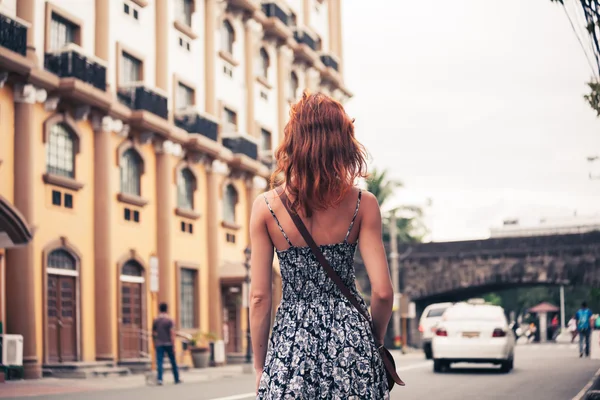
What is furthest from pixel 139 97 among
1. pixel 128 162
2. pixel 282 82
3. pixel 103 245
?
pixel 282 82

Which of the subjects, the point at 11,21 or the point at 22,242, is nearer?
the point at 22,242

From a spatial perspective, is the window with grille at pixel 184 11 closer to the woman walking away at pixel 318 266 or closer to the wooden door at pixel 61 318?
the wooden door at pixel 61 318

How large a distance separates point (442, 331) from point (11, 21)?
459 inches

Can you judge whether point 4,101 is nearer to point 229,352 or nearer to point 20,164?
point 20,164

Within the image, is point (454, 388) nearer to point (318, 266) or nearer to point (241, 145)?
point (318, 266)

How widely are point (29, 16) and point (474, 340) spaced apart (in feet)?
41.0

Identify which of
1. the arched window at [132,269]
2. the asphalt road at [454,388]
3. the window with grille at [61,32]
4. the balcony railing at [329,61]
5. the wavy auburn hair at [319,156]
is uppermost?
the balcony railing at [329,61]

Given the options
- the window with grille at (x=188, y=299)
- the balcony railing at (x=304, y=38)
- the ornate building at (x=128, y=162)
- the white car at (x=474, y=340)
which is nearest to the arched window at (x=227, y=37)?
the ornate building at (x=128, y=162)

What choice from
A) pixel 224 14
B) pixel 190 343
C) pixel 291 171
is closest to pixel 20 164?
pixel 190 343

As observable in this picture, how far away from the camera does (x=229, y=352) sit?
35625 millimetres

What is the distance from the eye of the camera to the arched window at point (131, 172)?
94.6 ft

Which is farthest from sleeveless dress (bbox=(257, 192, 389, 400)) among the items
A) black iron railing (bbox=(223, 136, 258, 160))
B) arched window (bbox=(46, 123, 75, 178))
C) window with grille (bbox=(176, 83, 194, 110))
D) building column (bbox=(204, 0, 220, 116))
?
black iron railing (bbox=(223, 136, 258, 160))

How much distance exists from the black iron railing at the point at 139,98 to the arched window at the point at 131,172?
139cm

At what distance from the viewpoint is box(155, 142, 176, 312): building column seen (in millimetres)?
30297
